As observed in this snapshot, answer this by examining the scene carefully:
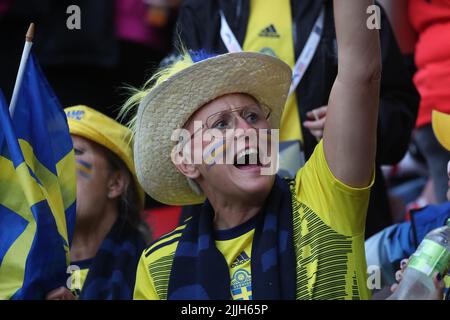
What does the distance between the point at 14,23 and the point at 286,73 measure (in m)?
2.17

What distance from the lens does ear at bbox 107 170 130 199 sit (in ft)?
15.4

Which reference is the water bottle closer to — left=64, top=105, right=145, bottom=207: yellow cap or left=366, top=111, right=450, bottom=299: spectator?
left=366, top=111, right=450, bottom=299: spectator

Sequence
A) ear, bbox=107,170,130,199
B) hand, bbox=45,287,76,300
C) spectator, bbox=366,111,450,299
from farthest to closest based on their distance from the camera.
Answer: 1. ear, bbox=107,170,130,199
2. spectator, bbox=366,111,450,299
3. hand, bbox=45,287,76,300

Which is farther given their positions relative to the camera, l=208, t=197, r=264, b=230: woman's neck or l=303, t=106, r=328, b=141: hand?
A: l=303, t=106, r=328, b=141: hand

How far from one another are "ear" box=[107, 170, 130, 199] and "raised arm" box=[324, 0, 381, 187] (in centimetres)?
171

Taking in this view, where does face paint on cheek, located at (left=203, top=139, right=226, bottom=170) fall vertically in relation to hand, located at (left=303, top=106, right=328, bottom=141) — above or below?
below

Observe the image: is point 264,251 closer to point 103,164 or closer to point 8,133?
point 8,133

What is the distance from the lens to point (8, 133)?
3.52 meters

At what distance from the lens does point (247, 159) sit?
343 centimetres

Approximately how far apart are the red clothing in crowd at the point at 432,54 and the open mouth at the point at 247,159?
4.22 feet

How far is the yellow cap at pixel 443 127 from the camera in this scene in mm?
3717

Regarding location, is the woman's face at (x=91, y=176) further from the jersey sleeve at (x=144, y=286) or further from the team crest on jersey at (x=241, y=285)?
the team crest on jersey at (x=241, y=285)

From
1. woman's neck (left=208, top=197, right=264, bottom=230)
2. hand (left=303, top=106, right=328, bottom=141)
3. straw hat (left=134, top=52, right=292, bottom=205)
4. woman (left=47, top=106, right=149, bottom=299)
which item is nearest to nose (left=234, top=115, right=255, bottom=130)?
straw hat (left=134, top=52, right=292, bottom=205)
